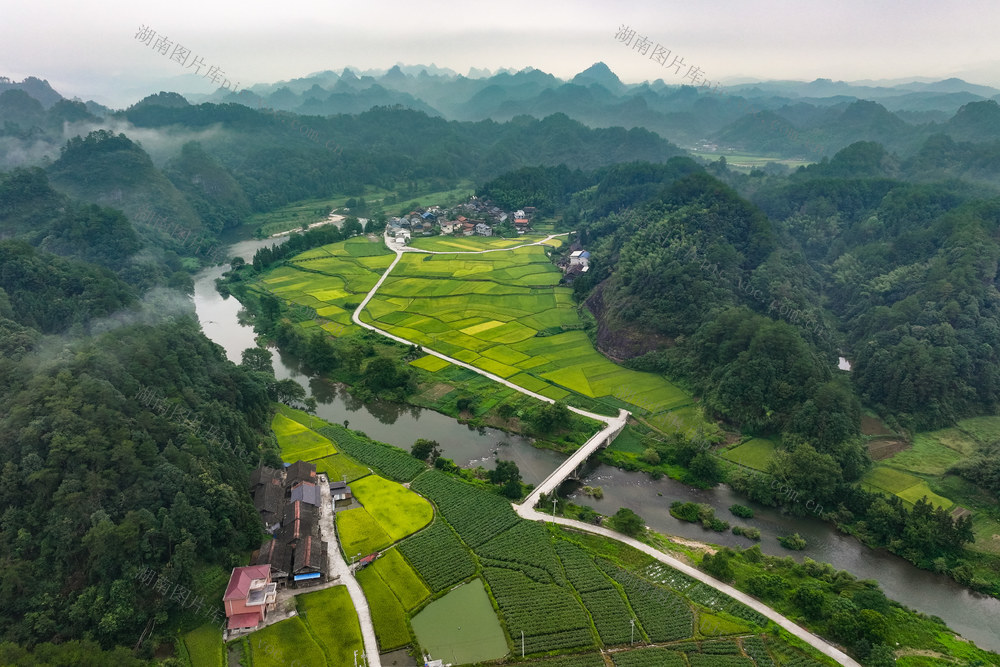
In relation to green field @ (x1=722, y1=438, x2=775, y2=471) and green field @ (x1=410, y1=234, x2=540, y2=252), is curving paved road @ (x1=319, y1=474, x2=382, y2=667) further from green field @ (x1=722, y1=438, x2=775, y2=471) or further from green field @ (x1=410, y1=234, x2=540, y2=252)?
green field @ (x1=410, y1=234, x2=540, y2=252)

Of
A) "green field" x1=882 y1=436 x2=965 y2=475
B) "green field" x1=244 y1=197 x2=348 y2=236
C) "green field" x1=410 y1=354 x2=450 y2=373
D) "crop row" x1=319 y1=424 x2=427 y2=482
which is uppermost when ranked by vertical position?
"green field" x1=244 y1=197 x2=348 y2=236

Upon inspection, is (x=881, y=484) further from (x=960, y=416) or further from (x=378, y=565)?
(x=378, y=565)

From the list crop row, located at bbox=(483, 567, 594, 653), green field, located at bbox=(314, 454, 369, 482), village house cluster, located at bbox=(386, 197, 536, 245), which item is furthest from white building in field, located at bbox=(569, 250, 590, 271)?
crop row, located at bbox=(483, 567, 594, 653)

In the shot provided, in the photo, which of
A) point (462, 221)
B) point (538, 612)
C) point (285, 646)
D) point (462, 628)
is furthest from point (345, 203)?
point (538, 612)

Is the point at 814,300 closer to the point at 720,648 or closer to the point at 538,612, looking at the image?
the point at 720,648

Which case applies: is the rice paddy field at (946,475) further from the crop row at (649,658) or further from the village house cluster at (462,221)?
the village house cluster at (462,221)

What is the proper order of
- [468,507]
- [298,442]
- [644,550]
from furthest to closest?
[298,442] → [468,507] → [644,550]
